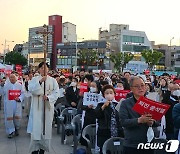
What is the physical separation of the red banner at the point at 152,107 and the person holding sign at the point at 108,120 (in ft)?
5.15

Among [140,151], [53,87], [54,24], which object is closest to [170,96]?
[53,87]

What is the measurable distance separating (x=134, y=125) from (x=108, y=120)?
1.58 metres

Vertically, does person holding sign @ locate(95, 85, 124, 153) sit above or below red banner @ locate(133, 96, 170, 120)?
below

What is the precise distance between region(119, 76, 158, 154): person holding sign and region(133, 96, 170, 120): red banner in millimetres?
84

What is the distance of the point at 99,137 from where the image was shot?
542cm

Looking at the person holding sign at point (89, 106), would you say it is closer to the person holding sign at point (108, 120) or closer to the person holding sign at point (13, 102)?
the person holding sign at point (108, 120)

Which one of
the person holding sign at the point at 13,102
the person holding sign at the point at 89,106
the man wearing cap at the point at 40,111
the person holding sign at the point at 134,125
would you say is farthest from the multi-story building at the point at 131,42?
the person holding sign at the point at 134,125

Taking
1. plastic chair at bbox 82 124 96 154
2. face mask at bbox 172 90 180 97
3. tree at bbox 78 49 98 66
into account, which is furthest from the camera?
tree at bbox 78 49 98 66

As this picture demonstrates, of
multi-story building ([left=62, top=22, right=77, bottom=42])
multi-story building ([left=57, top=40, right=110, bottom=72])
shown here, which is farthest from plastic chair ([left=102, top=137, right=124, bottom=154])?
multi-story building ([left=62, top=22, right=77, bottom=42])

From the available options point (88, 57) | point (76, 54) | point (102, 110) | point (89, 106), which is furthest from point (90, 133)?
point (76, 54)

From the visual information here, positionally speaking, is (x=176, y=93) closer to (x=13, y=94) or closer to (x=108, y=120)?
(x=108, y=120)

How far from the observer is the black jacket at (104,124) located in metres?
5.26

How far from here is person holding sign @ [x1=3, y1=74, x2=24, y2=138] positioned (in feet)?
30.8

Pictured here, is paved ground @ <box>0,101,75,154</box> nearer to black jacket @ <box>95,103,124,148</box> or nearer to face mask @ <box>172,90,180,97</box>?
black jacket @ <box>95,103,124,148</box>
